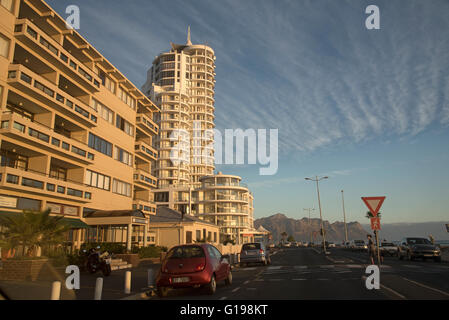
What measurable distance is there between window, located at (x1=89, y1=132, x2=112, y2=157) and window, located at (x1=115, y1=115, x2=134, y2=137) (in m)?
2.90

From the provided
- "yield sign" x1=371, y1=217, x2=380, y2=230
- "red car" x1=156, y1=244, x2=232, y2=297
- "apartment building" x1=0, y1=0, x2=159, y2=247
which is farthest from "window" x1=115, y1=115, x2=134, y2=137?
"yield sign" x1=371, y1=217, x2=380, y2=230

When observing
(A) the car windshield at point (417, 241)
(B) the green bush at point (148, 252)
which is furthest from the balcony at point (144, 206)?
(A) the car windshield at point (417, 241)

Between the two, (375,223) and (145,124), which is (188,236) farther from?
(375,223)

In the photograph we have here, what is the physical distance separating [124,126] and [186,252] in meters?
27.8

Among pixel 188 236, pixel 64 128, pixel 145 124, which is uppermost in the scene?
pixel 145 124

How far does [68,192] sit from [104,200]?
5887 millimetres

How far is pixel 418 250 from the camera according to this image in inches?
1128

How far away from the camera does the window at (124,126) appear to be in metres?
36.1

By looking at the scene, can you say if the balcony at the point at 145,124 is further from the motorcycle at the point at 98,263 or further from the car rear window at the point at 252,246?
the motorcycle at the point at 98,263

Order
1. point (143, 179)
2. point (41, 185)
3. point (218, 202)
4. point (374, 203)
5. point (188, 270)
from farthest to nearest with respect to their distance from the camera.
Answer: point (218, 202) → point (143, 179) → point (41, 185) → point (374, 203) → point (188, 270)

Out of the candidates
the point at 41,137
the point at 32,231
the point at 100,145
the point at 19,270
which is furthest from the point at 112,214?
the point at 19,270

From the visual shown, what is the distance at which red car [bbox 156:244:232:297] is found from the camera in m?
10.8

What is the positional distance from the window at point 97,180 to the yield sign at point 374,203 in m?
23.1
